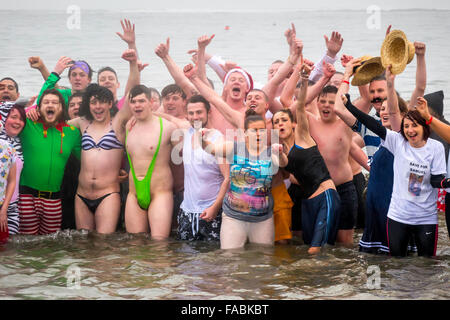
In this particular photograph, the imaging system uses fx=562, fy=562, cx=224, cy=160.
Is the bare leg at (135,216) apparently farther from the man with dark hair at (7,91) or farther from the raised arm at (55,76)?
the man with dark hair at (7,91)

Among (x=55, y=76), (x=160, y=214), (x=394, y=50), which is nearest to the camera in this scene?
(x=394, y=50)

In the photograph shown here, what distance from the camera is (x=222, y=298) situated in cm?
483

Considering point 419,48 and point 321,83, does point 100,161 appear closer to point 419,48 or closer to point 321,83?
point 321,83

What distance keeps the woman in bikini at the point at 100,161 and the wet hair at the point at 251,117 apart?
1.55 meters

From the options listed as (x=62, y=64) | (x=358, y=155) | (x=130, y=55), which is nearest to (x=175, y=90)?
(x=130, y=55)

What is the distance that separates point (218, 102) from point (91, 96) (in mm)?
1548

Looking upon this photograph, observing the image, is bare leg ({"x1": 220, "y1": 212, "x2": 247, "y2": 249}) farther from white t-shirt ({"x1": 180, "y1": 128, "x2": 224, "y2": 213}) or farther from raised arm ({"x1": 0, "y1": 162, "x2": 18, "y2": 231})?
raised arm ({"x1": 0, "y1": 162, "x2": 18, "y2": 231})

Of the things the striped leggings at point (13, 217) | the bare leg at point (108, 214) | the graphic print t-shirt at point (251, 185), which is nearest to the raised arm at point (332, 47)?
the graphic print t-shirt at point (251, 185)

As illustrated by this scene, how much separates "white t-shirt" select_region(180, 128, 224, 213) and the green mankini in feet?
5.03

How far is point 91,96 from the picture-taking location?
21.9 ft

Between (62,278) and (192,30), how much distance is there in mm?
26712

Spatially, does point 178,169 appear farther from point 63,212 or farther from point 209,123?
point 63,212

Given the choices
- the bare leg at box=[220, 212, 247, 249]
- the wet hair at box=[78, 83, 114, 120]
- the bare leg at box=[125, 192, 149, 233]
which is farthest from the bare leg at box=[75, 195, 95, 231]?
the bare leg at box=[220, 212, 247, 249]

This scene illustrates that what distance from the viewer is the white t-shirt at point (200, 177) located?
20.5ft
